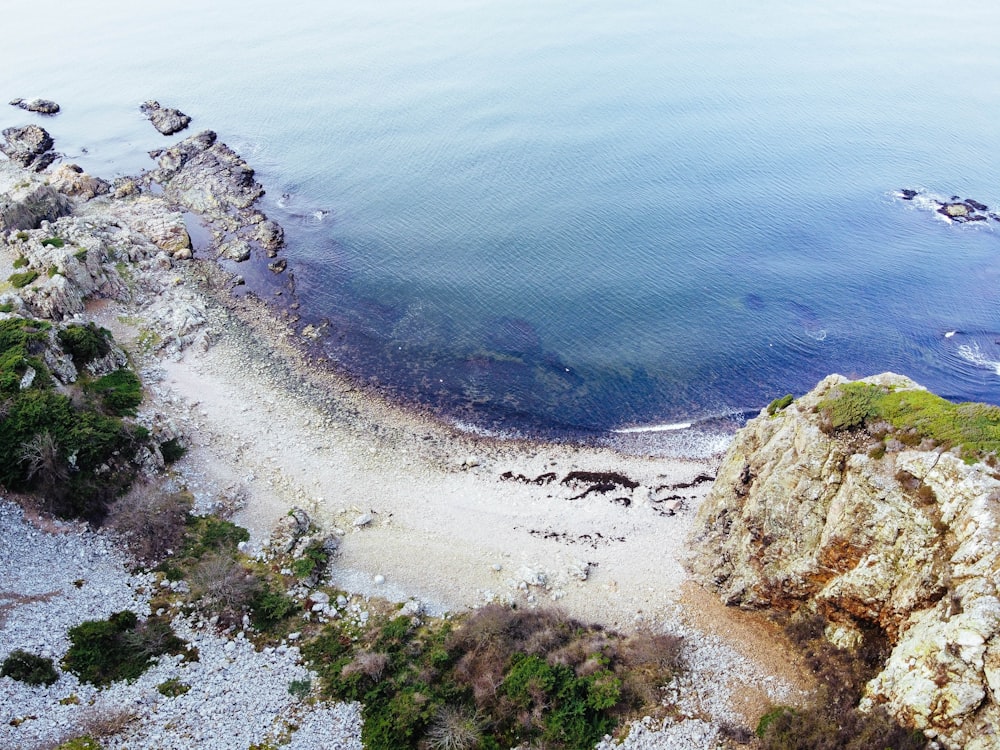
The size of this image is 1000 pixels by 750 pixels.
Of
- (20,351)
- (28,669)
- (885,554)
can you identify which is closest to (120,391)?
(20,351)

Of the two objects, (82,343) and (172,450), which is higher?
(82,343)

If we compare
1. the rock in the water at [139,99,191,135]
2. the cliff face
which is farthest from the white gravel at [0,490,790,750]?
the rock in the water at [139,99,191,135]

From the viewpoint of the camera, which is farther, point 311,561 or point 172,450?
point 172,450

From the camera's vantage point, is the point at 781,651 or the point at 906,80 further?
the point at 906,80

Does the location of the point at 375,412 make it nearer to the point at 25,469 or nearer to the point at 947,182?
the point at 25,469

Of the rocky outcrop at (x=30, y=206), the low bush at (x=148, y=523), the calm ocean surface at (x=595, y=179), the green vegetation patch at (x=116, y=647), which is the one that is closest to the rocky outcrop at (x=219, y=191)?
the calm ocean surface at (x=595, y=179)

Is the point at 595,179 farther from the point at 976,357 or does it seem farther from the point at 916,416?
the point at 916,416

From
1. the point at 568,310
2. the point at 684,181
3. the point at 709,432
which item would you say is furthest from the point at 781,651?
the point at 684,181

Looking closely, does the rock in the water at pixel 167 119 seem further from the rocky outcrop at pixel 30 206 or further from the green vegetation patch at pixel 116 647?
the green vegetation patch at pixel 116 647

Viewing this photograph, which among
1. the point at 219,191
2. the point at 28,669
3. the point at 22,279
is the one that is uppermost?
the point at 219,191
